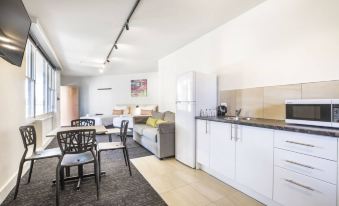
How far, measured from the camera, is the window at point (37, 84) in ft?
12.4

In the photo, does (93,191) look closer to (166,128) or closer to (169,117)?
(166,128)

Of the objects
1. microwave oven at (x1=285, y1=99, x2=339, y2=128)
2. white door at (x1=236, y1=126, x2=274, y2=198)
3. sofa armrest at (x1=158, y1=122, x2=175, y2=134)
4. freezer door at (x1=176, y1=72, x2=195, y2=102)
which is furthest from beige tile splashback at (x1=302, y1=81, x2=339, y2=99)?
sofa armrest at (x1=158, y1=122, x2=175, y2=134)

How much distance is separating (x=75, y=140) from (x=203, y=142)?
1873 mm

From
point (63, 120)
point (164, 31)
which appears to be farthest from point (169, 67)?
point (63, 120)

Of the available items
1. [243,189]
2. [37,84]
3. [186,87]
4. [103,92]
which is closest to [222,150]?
[243,189]

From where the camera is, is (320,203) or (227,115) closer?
(320,203)

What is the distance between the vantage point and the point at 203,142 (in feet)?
9.41

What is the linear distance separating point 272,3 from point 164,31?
183 cm

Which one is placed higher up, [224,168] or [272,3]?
[272,3]

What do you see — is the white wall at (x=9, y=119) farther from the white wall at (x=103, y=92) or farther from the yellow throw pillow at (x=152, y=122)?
the white wall at (x=103, y=92)

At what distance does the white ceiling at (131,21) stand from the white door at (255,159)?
6.04 ft

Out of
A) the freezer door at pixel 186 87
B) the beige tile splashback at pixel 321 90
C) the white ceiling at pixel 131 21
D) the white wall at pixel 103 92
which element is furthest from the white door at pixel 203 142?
the white wall at pixel 103 92

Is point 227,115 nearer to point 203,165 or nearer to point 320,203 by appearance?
point 203,165

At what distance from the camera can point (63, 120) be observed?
842cm
